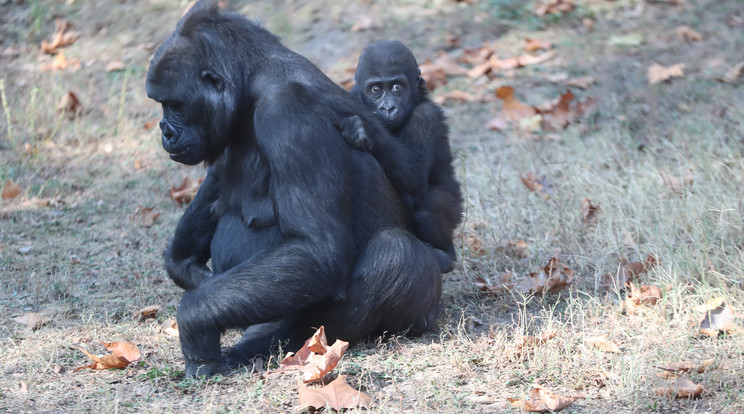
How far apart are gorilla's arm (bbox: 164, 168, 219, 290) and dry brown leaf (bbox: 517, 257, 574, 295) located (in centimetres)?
178

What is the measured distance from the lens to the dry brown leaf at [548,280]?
4.57 metres

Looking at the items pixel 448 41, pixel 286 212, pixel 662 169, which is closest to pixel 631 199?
pixel 662 169

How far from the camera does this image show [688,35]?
8711mm

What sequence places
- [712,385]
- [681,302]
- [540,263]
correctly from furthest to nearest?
[540,263]
[681,302]
[712,385]

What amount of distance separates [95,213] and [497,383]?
12.6ft

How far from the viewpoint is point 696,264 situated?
4488 mm

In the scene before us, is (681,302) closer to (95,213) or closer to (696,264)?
(696,264)

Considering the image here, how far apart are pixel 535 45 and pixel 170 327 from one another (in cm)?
566

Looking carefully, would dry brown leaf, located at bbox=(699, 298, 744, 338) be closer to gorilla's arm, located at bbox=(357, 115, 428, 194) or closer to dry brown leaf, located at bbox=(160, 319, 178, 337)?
gorilla's arm, located at bbox=(357, 115, 428, 194)

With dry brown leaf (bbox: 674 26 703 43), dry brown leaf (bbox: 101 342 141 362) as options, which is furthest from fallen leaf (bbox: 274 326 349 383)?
dry brown leaf (bbox: 674 26 703 43)

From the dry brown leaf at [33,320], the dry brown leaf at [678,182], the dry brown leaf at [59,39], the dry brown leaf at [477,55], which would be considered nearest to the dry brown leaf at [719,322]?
the dry brown leaf at [678,182]

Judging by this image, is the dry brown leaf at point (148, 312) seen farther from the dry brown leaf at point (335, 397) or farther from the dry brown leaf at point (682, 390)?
the dry brown leaf at point (682, 390)

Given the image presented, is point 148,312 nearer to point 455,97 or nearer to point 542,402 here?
point 542,402

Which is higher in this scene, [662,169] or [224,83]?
[224,83]
